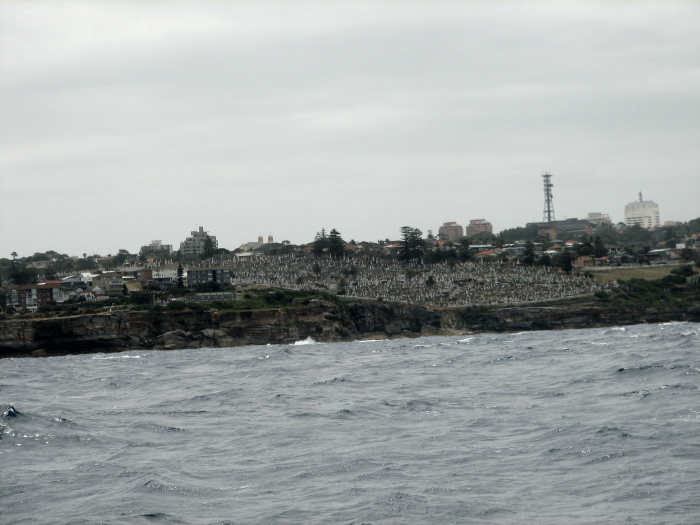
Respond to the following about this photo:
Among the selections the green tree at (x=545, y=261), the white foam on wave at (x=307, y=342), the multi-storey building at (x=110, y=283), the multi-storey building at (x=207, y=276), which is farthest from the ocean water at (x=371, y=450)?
the green tree at (x=545, y=261)

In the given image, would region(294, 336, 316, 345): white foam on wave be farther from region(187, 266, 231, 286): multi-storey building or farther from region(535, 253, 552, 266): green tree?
region(535, 253, 552, 266): green tree

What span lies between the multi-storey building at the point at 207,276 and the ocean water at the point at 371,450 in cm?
11282

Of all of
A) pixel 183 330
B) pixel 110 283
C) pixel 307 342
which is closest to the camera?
pixel 183 330

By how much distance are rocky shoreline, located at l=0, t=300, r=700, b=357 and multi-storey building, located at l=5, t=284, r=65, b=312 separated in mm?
26396

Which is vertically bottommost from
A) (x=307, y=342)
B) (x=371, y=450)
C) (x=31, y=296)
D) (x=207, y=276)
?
(x=307, y=342)

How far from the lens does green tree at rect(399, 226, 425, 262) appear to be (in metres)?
192

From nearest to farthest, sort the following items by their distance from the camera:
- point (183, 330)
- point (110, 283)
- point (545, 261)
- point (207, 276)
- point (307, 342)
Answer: point (183, 330) → point (307, 342) → point (207, 276) → point (110, 283) → point (545, 261)

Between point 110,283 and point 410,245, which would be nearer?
point 110,283

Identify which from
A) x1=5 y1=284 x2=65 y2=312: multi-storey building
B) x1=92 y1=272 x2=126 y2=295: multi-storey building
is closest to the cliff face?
x1=5 y1=284 x2=65 y2=312: multi-storey building

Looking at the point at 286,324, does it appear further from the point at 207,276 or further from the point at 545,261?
the point at 545,261

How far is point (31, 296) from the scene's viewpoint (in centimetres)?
14612

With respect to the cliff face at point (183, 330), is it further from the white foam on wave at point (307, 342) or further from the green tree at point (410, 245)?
the green tree at point (410, 245)

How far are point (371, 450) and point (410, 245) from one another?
164621 mm

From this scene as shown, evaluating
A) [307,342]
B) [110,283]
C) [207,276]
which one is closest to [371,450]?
[307,342]
